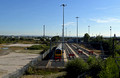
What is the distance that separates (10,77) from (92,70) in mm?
8198

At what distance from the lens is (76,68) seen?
1427cm

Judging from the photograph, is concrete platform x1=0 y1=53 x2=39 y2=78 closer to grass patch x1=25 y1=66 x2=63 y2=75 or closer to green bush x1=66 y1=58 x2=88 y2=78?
grass patch x1=25 y1=66 x2=63 y2=75

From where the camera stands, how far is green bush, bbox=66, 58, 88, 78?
14074mm

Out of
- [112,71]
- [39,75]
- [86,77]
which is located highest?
[112,71]

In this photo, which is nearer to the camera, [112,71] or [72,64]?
[112,71]

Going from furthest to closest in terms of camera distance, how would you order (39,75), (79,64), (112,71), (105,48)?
(105,48) → (39,75) → (79,64) → (112,71)

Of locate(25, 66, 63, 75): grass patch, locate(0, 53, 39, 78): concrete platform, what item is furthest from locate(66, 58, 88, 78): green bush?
locate(0, 53, 39, 78): concrete platform

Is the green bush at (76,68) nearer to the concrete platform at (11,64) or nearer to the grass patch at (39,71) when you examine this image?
the grass patch at (39,71)

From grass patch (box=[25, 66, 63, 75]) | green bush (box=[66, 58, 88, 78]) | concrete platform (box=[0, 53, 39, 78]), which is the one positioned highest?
green bush (box=[66, 58, 88, 78])

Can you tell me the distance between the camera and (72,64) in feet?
47.6

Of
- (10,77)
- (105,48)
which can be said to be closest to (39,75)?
(10,77)

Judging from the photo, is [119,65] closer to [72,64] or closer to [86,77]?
[86,77]

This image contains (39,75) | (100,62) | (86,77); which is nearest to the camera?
(86,77)

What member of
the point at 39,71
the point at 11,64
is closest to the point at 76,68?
the point at 39,71
